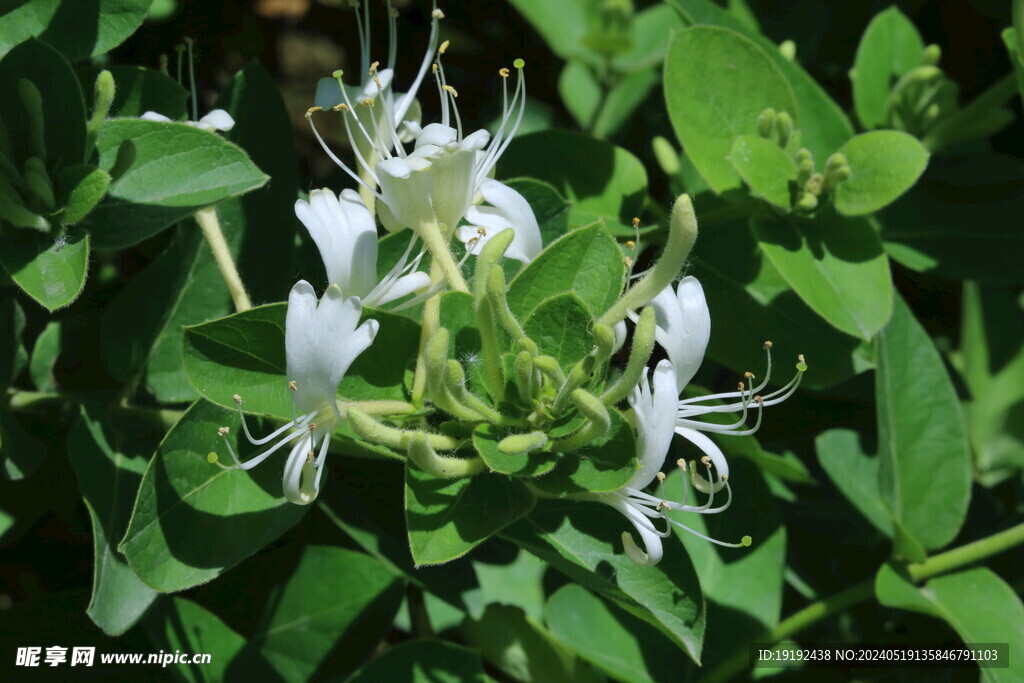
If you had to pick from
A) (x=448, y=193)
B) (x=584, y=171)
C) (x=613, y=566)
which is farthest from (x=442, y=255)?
(x=584, y=171)

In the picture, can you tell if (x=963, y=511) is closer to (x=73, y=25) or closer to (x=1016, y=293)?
(x=1016, y=293)

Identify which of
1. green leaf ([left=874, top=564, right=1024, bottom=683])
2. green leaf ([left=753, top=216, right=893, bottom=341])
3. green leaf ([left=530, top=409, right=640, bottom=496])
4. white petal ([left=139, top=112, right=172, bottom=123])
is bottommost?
green leaf ([left=874, top=564, right=1024, bottom=683])

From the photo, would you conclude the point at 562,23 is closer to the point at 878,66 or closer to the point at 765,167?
the point at 878,66

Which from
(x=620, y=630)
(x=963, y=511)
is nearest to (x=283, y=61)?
(x=620, y=630)

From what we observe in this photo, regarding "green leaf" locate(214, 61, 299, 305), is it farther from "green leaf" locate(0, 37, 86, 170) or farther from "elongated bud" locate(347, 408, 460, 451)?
"elongated bud" locate(347, 408, 460, 451)

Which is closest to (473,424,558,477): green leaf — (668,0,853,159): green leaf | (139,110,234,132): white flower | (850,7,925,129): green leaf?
(139,110,234,132): white flower
